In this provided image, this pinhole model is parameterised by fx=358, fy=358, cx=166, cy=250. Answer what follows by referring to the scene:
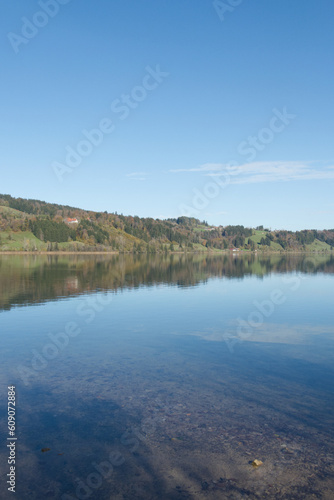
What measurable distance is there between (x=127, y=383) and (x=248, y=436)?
770cm

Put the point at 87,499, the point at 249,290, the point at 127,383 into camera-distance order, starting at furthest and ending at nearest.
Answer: the point at 249,290, the point at 127,383, the point at 87,499

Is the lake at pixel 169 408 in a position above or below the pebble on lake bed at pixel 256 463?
below

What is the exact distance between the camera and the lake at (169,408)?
11.2 meters

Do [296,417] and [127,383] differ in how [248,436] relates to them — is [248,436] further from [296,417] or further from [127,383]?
[127,383]

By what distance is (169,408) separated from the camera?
16.3 m

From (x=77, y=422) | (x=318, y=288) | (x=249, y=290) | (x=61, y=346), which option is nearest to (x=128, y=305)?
(x=61, y=346)

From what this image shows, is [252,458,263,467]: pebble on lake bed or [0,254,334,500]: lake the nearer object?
[0,254,334,500]: lake

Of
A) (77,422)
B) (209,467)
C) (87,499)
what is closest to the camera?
(87,499)

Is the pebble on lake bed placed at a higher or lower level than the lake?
higher

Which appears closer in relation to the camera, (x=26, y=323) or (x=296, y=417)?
(x=296, y=417)

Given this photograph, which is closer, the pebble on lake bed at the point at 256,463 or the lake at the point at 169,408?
the lake at the point at 169,408

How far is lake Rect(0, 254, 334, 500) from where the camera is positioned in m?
11.2

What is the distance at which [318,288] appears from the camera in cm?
6944

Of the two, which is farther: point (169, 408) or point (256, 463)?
point (169, 408)
